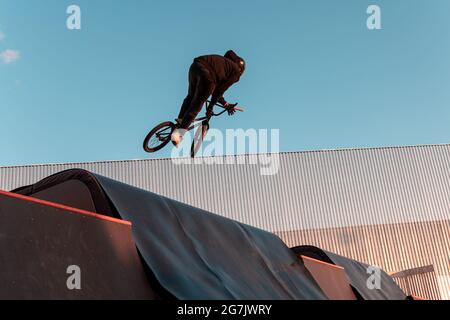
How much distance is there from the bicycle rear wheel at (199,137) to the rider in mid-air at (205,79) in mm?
519

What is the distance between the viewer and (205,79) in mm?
7578

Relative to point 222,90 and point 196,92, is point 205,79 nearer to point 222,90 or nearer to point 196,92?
point 196,92

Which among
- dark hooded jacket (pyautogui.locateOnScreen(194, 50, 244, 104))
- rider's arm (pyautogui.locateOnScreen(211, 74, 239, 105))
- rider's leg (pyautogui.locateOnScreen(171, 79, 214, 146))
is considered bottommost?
rider's leg (pyautogui.locateOnScreen(171, 79, 214, 146))

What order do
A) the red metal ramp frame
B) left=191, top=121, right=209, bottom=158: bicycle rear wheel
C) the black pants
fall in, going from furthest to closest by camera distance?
left=191, top=121, right=209, bottom=158: bicycle rear wheel < the black pants < the red metal ramp frame

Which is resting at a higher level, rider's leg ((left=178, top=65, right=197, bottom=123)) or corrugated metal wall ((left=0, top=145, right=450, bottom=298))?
rider's leg ((left=178, top=65, right=197, bottom=123))

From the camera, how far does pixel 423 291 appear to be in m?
20.9

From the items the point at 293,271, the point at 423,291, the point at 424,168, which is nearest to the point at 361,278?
the point at 293,271

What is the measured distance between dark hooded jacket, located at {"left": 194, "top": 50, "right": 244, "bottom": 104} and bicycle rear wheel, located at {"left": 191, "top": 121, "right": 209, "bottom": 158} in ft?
2.79

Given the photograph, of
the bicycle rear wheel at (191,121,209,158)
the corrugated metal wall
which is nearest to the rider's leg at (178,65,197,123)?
the bicycle rear wheel at (191,121,209,158)

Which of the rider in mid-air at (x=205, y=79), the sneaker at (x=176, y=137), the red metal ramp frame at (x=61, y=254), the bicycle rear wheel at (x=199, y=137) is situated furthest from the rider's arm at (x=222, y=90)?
the red metal ramp frame at (x=61, y=254)

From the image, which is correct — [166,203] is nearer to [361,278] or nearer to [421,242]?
[361,278]

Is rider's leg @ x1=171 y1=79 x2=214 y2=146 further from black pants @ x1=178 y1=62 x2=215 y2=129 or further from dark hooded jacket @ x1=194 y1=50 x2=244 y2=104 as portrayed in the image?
dark hooded jacket @ x1=194 y1=50 x2=244 y2=104

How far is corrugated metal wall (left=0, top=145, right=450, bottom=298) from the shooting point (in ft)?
74.7
